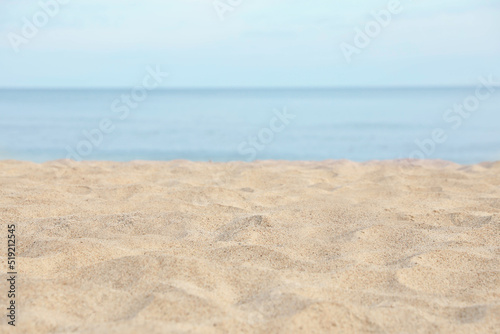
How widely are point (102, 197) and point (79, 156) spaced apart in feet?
32.2

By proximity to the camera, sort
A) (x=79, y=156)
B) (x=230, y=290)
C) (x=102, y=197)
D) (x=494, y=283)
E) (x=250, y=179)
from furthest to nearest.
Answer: (x=79, y=156) < (x=250, y=179) < (x=102, y=197) < (x=494, y=283) < (x=230, y=290)

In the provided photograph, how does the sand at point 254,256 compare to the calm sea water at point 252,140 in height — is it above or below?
above

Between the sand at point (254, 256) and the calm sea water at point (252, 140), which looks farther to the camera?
the calm sea water at point (252, 140)

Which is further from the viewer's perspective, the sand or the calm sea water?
the calm sea water

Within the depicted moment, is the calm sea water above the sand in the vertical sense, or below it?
below

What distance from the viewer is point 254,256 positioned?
2.54 metres

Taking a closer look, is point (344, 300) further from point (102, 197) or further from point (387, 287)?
point (102, 197)

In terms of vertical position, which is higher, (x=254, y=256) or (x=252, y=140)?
(x=254, y=256)

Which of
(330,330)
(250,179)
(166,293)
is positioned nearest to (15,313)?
(166,293)

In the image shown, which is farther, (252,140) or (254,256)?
(252,140)

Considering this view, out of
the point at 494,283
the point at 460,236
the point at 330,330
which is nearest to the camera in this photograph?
the point at 330,330

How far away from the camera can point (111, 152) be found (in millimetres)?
13328

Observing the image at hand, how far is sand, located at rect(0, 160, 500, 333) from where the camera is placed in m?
1.82

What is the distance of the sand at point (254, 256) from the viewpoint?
5.97 ft
